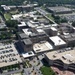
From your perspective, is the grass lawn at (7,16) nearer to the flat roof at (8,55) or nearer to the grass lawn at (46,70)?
the flat roof at (8,55)

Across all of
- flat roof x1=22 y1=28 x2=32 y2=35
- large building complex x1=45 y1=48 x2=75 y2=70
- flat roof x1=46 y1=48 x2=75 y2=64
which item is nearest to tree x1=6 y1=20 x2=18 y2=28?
flat roof x1=22 y1=28 x2=32 y2=35

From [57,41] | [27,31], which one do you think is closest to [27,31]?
[27,31]

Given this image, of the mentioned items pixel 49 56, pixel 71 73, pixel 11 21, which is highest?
pixel 11 21

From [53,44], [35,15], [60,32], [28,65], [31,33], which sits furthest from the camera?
[35,15]

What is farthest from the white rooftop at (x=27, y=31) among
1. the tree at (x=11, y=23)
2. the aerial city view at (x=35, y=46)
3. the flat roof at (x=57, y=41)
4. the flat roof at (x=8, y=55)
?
the tree at (x=11, y=23)

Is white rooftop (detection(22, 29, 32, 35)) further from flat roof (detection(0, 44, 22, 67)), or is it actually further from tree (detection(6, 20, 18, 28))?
tree (detection(6, 20, 18, 28))

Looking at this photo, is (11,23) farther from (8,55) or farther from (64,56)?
(64,56)

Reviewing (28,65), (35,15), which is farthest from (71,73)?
(35,15)

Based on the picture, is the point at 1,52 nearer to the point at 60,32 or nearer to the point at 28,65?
the point at 28,65

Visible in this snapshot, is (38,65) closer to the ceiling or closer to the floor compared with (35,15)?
closer to the floor
